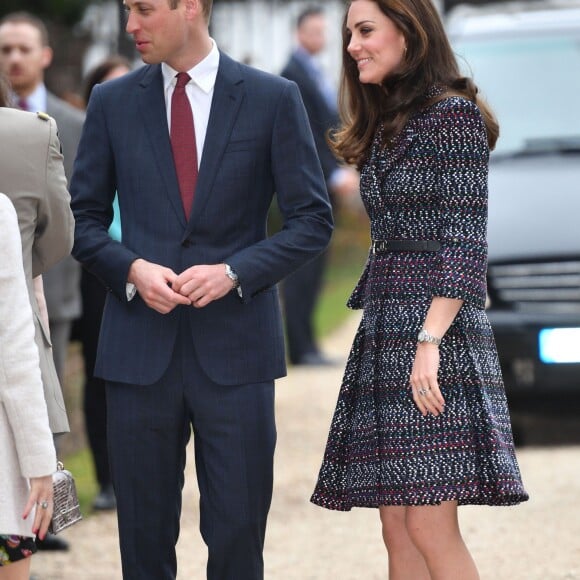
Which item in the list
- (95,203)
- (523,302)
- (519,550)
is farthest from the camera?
(523,302)

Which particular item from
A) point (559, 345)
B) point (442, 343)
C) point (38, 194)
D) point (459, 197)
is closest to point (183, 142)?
point (38, 194)

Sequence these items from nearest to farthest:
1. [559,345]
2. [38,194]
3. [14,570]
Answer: [14,570]
[38,194]
[559,345]

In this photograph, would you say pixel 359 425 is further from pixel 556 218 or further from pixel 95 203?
pixel 556 218

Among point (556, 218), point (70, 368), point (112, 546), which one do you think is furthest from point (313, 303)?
point (112, 546)

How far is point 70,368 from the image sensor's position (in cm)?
1135

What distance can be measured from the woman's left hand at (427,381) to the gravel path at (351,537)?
74.9 inches

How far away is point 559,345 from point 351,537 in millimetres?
1639

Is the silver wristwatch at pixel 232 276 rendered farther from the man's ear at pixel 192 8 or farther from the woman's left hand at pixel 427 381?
the man's ear at pixel 192 8

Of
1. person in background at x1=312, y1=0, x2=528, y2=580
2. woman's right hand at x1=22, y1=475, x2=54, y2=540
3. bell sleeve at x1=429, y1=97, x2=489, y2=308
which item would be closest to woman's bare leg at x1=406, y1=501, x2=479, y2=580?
person in background at x1=312, y1=0, x2=528, y2=580

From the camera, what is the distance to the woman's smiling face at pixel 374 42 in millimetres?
3977

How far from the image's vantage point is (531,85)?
851cm

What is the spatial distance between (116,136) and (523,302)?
3.62 metres

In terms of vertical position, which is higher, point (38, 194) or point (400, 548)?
point (38, 194)

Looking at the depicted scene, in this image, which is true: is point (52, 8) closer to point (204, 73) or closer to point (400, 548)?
point (204, 73)
